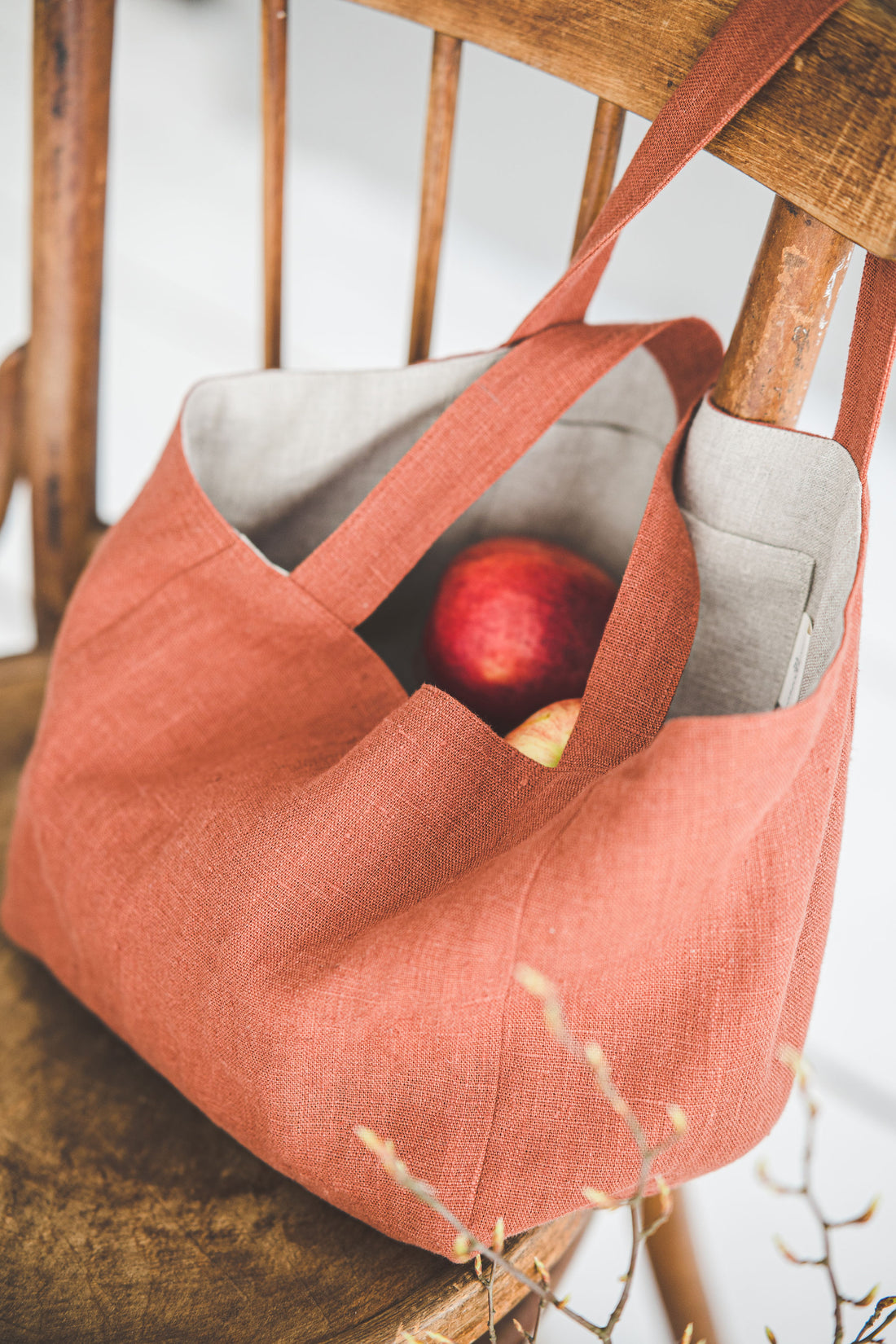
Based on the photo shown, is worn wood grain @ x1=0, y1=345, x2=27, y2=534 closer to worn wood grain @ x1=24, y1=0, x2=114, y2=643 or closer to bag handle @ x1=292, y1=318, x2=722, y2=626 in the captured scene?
worn wood grain @ x1=24, y1=0, x2=114, y2=643

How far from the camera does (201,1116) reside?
0.39 m

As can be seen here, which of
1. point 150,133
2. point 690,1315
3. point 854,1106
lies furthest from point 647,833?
point 150,133

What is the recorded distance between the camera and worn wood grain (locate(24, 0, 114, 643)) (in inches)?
17.4

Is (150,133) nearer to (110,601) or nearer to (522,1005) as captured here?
(110,601)

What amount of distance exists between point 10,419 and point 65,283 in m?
0.10

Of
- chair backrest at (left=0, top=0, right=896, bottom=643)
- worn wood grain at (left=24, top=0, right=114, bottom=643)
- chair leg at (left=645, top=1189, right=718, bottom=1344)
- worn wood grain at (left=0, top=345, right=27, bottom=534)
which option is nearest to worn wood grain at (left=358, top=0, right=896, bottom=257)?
chair backrest at (left=0, top=0, right=896, bottom=643)

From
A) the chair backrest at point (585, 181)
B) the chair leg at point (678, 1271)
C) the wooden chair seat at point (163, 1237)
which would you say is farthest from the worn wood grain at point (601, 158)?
the chair leg at point (678, 1271)

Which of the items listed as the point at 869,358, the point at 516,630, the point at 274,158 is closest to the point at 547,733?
the point at 516,630

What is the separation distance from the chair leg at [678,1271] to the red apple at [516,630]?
314mm

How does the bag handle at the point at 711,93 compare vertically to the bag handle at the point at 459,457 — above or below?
above

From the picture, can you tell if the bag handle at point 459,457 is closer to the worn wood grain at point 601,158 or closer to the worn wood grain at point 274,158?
the worn wood grain at point 601,158

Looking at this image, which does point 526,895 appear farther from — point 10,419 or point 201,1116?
point 10,419

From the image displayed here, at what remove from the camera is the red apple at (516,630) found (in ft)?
1.30

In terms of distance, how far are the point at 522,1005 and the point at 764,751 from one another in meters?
0.11
